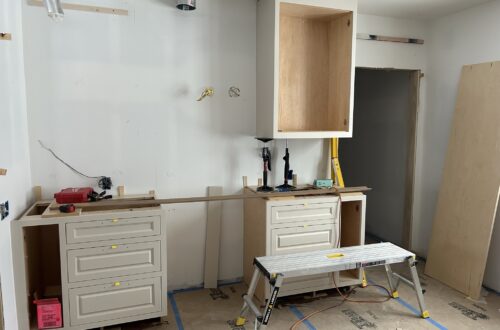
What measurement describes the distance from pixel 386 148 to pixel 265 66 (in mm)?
2159

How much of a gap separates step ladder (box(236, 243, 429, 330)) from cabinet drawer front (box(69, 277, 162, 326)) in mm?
656

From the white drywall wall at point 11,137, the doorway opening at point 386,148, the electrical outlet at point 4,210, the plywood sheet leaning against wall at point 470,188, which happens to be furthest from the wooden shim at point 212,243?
the doorway opening at point 386,148

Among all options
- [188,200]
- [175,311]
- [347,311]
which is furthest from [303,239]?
[175,311]

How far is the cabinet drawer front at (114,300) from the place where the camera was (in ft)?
7.96

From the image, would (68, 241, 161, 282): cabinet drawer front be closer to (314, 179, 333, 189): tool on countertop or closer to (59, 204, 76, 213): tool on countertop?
(59, 204, 76, 213): tool on countertop

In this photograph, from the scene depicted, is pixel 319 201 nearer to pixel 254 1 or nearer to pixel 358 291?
pixel 358 291

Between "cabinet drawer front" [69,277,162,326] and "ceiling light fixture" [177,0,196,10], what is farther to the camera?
"ceiling light fixture" [177,0,196,10]

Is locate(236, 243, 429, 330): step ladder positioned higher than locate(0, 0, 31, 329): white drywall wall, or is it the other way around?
locate(0, 0, 31, 329): white drywall wall

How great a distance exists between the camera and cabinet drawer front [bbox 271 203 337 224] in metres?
2.92

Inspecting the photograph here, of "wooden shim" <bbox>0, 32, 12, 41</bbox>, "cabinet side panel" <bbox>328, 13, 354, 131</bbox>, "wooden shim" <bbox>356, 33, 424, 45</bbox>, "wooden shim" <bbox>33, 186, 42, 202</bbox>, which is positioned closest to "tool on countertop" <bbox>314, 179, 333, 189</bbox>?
"cabinet side panel" <bbox>328, 13, 354, 131</bbox>

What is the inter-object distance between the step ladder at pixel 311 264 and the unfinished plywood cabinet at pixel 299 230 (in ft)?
0.93

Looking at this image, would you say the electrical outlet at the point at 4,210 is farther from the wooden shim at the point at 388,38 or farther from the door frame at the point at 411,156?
the door frame at the point at 411,156

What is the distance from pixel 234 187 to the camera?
10.9 ft

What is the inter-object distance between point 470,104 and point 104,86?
125 inches
